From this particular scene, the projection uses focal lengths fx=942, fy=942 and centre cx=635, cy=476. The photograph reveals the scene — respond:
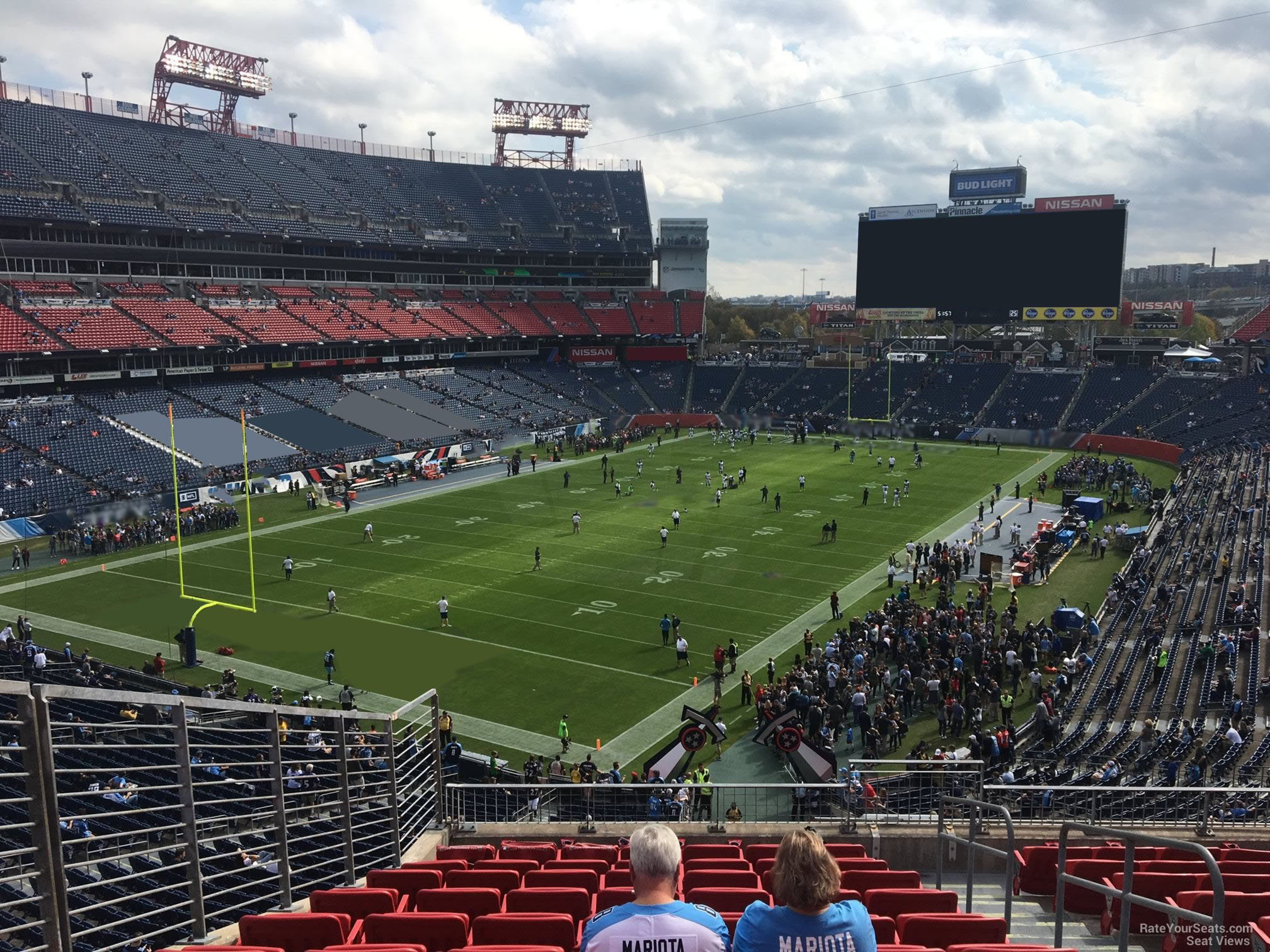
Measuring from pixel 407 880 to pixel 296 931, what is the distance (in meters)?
1.78

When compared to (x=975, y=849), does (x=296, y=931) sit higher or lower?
higher

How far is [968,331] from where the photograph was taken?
283 ft

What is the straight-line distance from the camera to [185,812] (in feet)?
16.8

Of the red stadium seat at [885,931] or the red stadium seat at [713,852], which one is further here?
the red stadium seat at [713,852]

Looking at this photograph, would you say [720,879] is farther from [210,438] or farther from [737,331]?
[737,331]

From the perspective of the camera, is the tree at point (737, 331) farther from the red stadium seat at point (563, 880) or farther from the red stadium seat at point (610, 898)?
the red stadium seat at point (610, 898)

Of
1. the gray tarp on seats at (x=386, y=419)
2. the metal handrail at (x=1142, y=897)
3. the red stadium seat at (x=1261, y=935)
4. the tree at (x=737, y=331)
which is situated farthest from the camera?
the tree at (x=737, y=331)

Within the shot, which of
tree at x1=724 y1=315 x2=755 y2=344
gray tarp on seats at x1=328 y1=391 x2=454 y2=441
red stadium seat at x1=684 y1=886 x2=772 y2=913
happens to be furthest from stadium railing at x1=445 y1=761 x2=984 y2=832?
tree at x1=724 y1=315 x2=755 y2=344

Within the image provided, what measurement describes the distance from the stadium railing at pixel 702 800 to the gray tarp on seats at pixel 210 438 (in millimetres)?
34940

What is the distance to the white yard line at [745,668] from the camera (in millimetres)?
20203

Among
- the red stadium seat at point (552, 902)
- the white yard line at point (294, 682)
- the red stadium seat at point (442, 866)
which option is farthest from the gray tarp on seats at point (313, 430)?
the red stadium seat at point (552, 902)

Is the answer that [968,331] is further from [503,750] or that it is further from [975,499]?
[503,750]

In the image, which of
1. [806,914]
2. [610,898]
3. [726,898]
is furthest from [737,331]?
[806,914]

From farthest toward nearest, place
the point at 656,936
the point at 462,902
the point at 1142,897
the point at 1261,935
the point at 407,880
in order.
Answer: the point at 407,880
the point at 462,902
the point at 1142,897
the point at 1261,935
the point at 656,936
